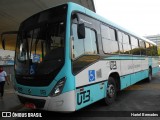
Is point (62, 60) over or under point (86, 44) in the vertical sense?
under

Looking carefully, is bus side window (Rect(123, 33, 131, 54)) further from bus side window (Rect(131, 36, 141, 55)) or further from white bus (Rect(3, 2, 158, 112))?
white bus (Rect(3, 2, 158, 112))

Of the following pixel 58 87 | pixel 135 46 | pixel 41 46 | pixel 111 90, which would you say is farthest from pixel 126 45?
pixel 58 87

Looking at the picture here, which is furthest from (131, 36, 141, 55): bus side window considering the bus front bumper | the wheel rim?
the bus front bumper

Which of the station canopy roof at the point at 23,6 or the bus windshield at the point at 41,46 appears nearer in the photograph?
the bus windshield at the point at 41,46

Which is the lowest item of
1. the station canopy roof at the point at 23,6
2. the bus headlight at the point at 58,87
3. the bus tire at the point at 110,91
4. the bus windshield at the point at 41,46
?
the bus tire at the point at 110,91

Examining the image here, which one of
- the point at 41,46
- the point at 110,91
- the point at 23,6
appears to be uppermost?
the point at 23,6

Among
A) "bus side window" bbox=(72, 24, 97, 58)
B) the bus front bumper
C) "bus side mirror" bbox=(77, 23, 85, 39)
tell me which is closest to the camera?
the bus front bumper

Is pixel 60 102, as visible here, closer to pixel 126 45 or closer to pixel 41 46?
pixel 41 46

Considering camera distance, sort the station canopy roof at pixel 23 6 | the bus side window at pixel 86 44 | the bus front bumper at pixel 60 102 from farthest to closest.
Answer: the station canopy roof at pixel 23 6 < the bus side window at pixel 86 44 < the bus front bumper at pixel 60 102

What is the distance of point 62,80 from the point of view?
4.98 meters

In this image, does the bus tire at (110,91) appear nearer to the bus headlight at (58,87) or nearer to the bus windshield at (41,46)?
the bus headlight at (58,87)

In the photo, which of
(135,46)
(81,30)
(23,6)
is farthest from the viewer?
(23,6)

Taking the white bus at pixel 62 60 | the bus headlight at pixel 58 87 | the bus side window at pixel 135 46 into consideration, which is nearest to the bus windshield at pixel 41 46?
the white bus at pixel 62 60

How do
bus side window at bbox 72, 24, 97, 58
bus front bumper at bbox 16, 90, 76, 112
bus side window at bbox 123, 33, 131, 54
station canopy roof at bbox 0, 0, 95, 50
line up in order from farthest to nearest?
station canopy roof at bbox 0, 0, 95, 50, bus side window at bbox 123, 33, 131, 54, bus side window at bbox 72, 24, 97, 58, bus front bumper at bbox 16, 90, 76, 112
